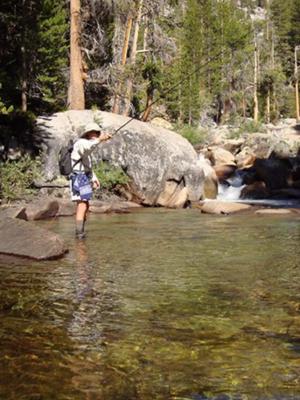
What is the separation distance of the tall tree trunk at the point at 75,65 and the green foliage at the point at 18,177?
17.5 ft

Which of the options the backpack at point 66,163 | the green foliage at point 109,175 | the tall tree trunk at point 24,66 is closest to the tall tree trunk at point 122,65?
the tall tree trunk at point 24,66

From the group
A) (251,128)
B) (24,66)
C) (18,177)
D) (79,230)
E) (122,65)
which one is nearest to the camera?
(79,230)

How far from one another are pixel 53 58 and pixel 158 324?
17813mm

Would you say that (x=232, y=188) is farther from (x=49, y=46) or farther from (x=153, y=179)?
(x=49, y=46)

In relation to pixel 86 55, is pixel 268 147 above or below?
below

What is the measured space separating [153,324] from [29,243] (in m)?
3.44

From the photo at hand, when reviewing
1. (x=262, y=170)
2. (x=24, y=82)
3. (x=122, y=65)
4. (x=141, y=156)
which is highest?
(x=122, y=65)

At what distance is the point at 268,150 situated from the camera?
105 ft

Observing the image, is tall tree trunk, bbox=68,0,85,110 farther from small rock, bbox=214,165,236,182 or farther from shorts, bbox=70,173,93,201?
shorts, bbox=70,173,93,201

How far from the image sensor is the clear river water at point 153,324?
315cm

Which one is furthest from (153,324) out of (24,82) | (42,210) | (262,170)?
(262,170)

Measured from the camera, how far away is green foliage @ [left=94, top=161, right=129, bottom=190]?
17.3 m

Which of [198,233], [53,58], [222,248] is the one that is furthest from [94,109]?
[222,248]

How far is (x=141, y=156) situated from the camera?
18.3 metres
